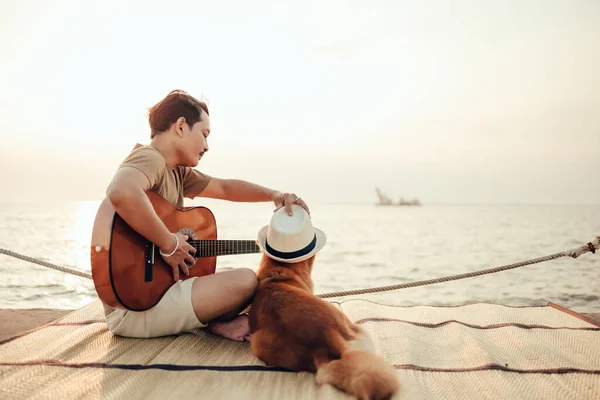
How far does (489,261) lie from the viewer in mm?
10289

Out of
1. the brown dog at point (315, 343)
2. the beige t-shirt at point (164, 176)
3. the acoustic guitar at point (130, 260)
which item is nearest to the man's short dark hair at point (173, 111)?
the beige t-shirt at point (164, 176)

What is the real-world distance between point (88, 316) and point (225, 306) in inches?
42.6

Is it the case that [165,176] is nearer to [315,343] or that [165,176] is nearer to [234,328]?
[234,328]

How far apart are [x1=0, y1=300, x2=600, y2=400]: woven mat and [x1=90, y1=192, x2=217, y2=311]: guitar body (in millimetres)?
279

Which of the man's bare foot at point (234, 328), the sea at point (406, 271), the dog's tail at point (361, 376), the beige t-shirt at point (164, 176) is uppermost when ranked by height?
the beige t-shirt at point (164, 176)

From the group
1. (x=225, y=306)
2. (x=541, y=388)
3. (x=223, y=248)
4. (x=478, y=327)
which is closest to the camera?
(x=541, y=388)

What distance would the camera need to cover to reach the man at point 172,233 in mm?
2045

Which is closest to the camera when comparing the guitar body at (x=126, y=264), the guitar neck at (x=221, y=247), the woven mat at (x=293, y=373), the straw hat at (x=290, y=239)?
the woven mat at (x=293, y=373)

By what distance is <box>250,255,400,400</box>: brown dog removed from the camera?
1.63m

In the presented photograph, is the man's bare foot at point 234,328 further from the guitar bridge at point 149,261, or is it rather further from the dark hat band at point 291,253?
the guitar bridge at point 149,261

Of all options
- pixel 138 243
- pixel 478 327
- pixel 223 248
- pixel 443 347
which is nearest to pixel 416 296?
pixel 478 327

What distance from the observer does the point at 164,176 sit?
7.84ft

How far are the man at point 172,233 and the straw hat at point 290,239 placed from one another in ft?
0.34

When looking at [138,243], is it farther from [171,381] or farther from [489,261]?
[489,261]
